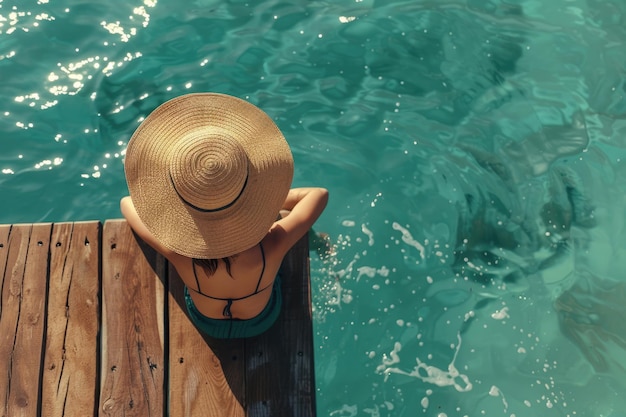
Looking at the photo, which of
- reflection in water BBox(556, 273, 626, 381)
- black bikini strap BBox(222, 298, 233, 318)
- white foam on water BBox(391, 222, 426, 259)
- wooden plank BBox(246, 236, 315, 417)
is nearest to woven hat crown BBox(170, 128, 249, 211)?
black bikini strap BBox(222, 298, 233, 318)

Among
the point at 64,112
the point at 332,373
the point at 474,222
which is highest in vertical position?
the point at 64,112

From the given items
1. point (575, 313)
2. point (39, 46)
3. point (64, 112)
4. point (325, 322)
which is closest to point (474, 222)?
point (575, 313)

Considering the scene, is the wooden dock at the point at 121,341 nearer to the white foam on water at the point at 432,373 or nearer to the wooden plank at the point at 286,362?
the wooden plank at the point at 286,362

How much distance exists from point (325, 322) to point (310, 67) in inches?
87.7

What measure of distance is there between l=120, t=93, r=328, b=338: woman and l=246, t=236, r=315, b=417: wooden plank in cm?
43

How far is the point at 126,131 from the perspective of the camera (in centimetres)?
545

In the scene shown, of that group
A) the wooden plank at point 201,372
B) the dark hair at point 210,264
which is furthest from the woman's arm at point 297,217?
the wooden plank at point 201,372

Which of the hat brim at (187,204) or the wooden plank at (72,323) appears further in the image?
the wooden plank at (72,323)

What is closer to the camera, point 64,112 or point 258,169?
point 258,169

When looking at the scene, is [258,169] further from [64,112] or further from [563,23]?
[563,23]

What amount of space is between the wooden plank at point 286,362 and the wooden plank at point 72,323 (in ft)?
2.86

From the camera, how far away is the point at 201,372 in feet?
12.3

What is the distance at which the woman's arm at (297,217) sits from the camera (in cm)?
341

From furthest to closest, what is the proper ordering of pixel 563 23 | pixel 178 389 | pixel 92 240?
pixel 563 23
pixel 92 240
pixel 178 389
